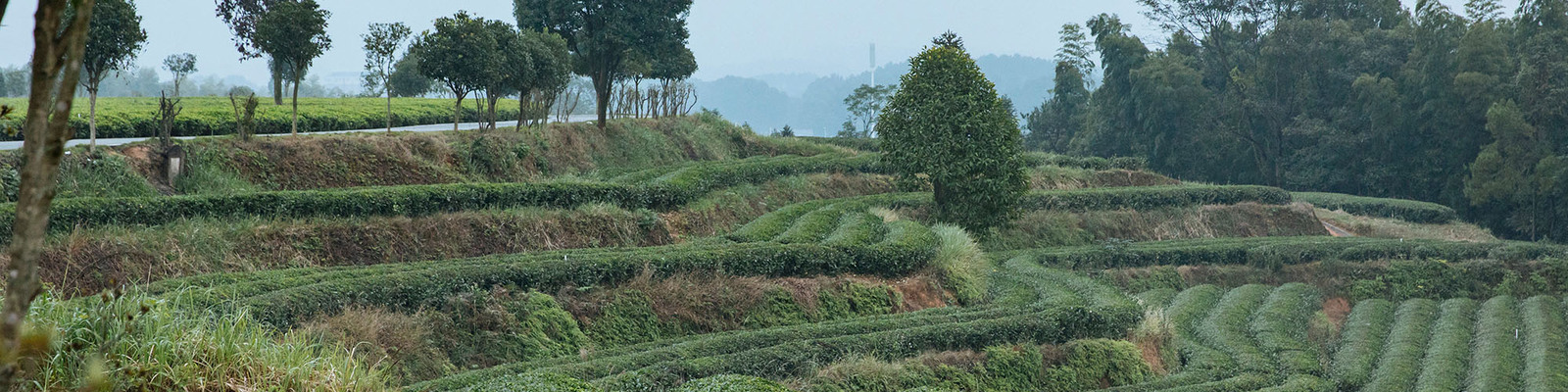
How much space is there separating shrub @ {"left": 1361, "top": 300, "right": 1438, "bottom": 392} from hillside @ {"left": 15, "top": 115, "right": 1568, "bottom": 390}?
0.33ft

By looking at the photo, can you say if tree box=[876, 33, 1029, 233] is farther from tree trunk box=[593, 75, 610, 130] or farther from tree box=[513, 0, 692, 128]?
tree box=[513, 0, 692, 128]

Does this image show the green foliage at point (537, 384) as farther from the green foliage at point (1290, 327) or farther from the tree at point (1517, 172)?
the tree at point (1517, 172)

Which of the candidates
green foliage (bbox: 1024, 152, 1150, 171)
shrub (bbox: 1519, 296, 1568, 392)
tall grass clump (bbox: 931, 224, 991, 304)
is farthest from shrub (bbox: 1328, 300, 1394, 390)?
green foliage (bbox: 1024, 152, 1150, 171)

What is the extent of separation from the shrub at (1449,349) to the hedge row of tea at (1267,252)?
451 cm

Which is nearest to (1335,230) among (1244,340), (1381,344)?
(1381,344)

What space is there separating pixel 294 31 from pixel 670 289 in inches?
507

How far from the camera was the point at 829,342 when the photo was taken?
15.0m

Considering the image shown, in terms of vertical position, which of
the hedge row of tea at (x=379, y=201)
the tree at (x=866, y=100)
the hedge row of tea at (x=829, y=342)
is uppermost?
the tree at (x=866, y=100)

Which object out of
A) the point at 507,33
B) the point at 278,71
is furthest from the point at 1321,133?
the point at 278,71

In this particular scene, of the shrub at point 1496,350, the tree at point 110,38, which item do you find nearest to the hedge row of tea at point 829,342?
the shrub at point 1496,350

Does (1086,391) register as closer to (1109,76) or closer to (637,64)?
(637,64)

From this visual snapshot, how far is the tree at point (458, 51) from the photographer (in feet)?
88.9

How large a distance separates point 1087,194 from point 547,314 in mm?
25913

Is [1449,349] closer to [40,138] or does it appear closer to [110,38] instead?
[40,138]
